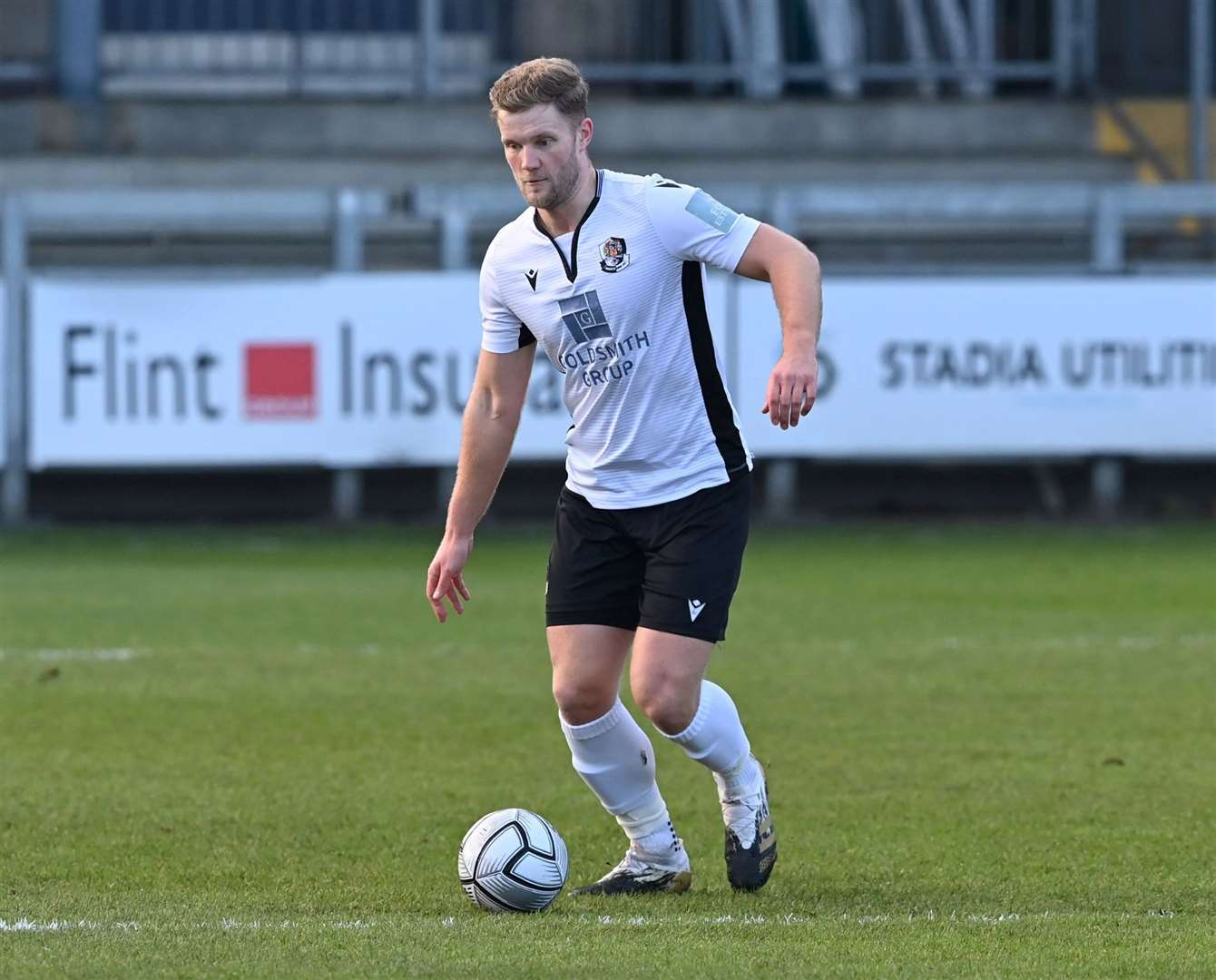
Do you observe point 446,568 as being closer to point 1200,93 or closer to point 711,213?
point 711,213

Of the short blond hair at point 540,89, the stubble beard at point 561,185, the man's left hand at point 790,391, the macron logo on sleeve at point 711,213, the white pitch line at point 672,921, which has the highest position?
the short blond hair at point 540,89

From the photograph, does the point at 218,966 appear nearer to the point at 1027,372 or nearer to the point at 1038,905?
the point at 1038,905

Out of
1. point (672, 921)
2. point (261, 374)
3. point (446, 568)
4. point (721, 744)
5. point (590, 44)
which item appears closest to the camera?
point (672, 921)

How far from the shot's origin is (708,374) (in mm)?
5180

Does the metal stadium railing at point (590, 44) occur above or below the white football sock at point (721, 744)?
above

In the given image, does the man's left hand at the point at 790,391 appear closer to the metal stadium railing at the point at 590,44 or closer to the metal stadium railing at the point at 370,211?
the metal stadium railing at the point at 370,211

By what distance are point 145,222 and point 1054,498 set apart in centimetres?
782

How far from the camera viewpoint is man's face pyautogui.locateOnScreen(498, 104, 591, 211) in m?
4.90

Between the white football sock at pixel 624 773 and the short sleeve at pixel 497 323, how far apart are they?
2.93 feet

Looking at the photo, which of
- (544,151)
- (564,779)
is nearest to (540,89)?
(544,151)

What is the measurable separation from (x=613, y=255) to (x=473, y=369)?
449 inches

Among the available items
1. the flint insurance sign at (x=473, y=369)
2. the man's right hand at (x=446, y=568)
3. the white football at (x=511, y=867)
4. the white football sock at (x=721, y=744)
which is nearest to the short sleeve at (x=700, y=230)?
the man's right hand at (x=446, y=568)

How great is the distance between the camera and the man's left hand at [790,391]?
457 cm

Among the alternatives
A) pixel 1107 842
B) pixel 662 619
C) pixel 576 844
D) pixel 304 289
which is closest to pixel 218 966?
pixel 662 619
